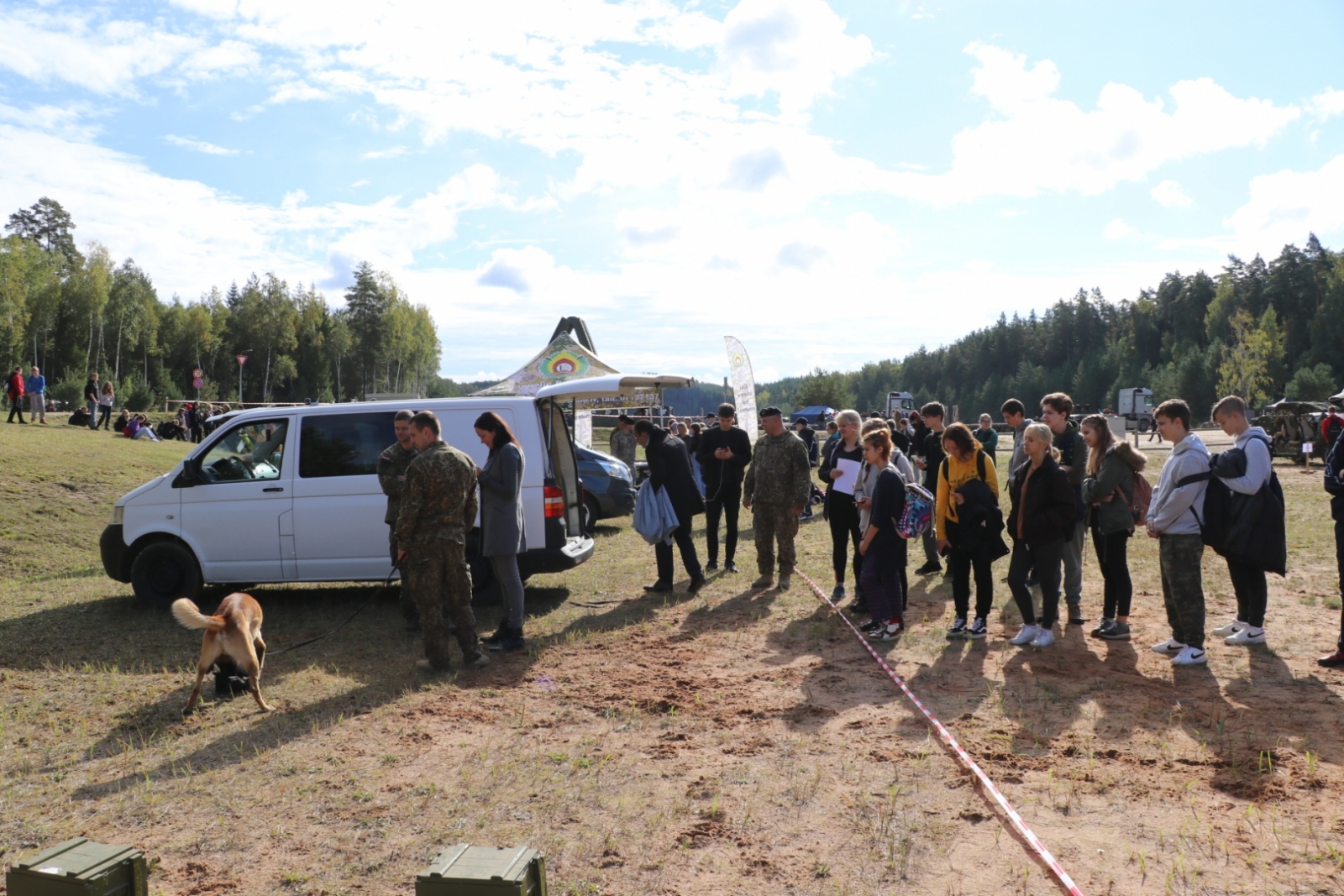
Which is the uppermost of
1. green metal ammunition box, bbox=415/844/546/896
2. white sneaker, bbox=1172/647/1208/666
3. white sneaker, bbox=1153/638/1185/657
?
→ green metal ammunition box, bbox=415/844/546/896

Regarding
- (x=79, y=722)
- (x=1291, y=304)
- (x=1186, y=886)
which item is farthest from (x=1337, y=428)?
(x=1291, y=304)

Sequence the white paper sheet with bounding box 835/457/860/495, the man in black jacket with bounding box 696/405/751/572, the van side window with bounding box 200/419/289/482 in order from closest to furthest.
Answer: the van side window with bounding box 200/419/289/482, the white paper sheet with bounding box 835/457/860/495, the man in black jacket with bounding box 696/405/751/572

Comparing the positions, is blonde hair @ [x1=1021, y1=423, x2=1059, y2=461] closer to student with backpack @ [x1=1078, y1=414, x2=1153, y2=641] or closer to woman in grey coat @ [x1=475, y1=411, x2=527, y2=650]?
student with backpack @ [x1=1078, y1=414, x2=1153, y2=641]

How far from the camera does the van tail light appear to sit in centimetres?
821

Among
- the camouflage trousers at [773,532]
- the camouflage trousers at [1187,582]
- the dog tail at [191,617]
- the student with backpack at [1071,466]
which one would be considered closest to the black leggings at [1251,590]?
the camouflage trousers at [1187,582]

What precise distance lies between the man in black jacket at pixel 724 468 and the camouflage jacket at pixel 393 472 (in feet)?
12.5

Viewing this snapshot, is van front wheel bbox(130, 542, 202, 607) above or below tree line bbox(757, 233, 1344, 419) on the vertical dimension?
below

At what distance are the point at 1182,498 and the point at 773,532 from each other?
14.2ft

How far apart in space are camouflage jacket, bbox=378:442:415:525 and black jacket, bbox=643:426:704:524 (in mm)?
2550

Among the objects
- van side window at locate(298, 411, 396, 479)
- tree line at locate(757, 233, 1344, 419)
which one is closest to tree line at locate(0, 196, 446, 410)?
tree line at locate(757, 233, 1344, 419)

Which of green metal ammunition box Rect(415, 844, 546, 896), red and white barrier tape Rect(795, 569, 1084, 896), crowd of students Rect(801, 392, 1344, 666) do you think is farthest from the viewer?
crowd of students Rect(801, 392, 1344, 666)

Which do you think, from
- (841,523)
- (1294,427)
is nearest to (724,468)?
(841,523)

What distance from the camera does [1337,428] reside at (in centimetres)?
1820

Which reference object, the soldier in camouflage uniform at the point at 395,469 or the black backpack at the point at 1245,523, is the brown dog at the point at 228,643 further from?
the black backpack at the point at 1245,523
